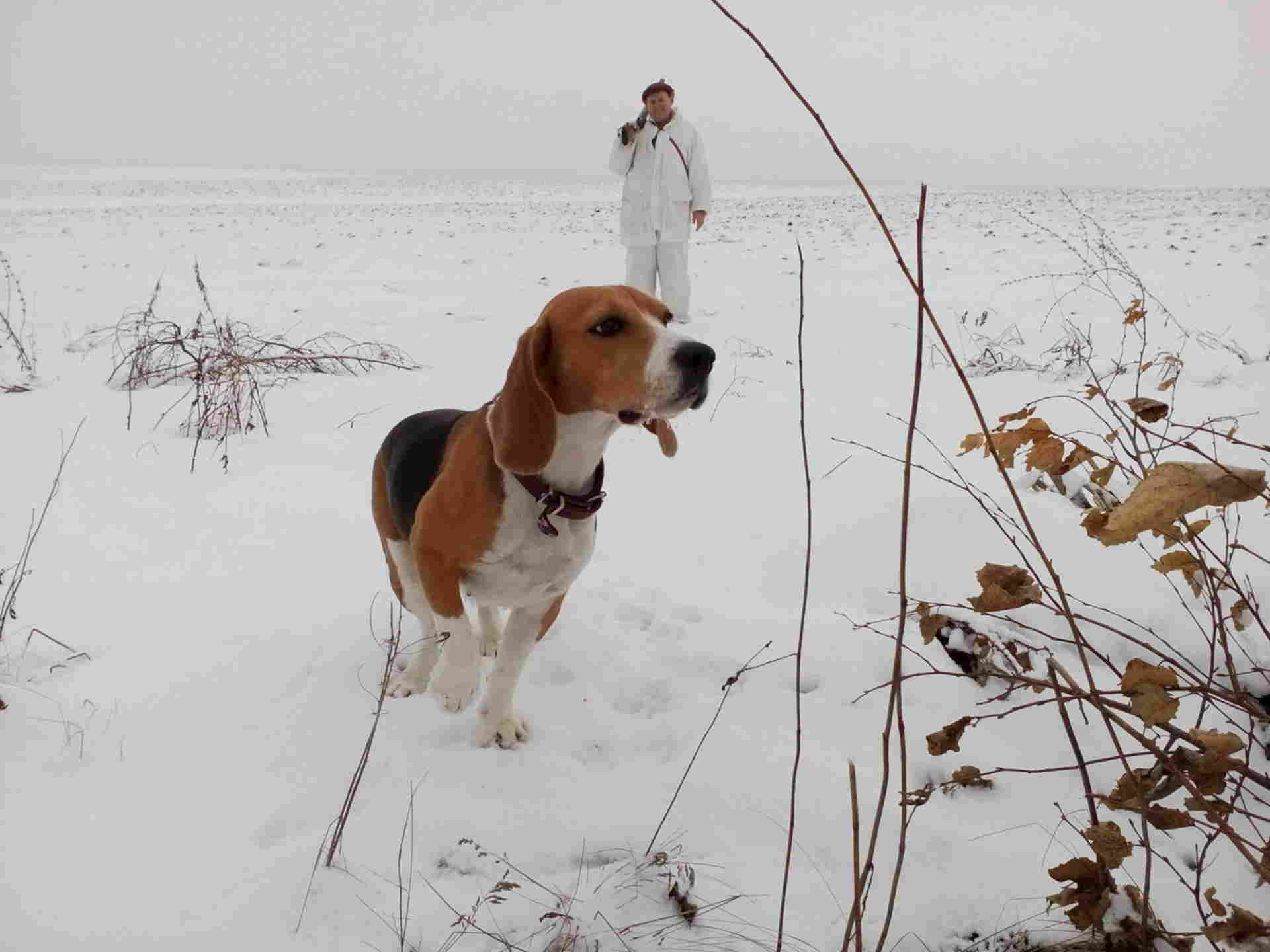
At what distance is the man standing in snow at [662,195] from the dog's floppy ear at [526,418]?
592 centimetres

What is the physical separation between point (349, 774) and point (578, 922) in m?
0.87

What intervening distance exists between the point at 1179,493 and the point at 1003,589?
13.9 inches

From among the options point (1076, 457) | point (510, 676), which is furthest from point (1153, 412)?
point (510, 676)

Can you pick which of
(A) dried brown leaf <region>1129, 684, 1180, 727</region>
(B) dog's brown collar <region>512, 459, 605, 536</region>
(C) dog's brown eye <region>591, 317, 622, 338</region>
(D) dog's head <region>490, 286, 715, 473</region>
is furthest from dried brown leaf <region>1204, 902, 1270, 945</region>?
(C) dog's brown eye <region>591, 317, 622, 338</region>

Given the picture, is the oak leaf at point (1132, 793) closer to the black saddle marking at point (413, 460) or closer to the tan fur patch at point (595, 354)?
the tan fur patch at point (595, 354)

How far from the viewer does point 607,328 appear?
83.2 inches

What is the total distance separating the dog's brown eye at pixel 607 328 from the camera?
2.11 metres

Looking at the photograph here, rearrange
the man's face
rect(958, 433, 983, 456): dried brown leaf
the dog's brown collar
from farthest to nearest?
the man's face → the dog's brown collar → rect(958, 433, 983, 456): dried brown leaf

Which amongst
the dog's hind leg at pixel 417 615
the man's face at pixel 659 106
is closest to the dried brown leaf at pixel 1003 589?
the dog's hind leg at pixel 417 615

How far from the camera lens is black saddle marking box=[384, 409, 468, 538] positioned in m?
2.50

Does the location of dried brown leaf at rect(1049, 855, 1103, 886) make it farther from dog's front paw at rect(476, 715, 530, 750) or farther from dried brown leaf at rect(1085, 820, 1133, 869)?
dog's front paw at rect(476, 715, 530, 750)

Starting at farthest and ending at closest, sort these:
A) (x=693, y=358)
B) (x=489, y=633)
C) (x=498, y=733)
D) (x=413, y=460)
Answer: (x=489, y=633) → (x=413, y=460) → (x=498, y=733) → (x=693, y=358)

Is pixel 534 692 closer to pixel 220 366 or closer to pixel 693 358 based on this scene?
pixel 693 358

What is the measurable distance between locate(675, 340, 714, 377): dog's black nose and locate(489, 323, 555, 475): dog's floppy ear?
1.26 feet
